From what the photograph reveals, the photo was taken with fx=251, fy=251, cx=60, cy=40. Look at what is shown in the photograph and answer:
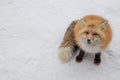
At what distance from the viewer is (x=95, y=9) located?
5.61m

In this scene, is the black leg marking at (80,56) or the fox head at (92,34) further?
the black leg marking at (80,56)

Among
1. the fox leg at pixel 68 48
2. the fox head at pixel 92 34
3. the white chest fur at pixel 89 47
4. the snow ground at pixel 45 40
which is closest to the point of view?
the fox head at pixel 92 34

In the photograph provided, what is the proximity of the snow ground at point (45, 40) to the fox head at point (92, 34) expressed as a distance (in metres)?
0.53

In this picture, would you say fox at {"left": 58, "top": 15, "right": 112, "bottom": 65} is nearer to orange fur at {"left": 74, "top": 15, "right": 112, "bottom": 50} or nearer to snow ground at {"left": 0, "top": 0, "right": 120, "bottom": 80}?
orange fur at {"left": 74, "top": 15, "right": 112, "bottom": 50}

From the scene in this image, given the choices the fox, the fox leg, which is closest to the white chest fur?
the fox

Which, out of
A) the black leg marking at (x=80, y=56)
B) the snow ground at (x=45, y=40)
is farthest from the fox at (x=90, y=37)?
the snow ground at (x=45, y=40)

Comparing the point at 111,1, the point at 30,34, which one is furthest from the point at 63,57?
the point at 111,1

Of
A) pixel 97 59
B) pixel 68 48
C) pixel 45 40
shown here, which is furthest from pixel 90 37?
pixel 45 40

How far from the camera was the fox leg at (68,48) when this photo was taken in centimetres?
384

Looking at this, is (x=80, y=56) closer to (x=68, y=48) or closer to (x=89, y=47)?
(x=68, y=48)

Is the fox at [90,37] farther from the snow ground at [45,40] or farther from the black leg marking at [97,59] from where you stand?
the snow ground at [45,40]

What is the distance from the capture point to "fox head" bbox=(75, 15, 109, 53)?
3.48m

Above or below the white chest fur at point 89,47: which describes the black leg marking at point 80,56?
below

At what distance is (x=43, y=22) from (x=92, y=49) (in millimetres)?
1807
